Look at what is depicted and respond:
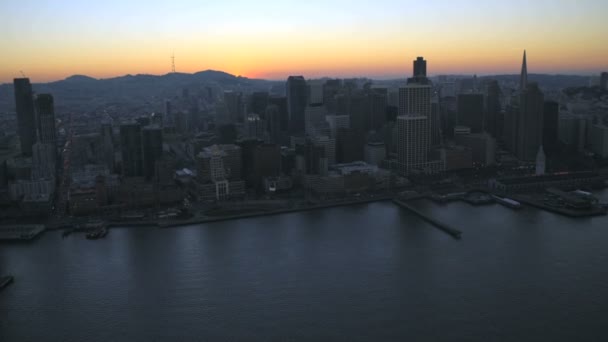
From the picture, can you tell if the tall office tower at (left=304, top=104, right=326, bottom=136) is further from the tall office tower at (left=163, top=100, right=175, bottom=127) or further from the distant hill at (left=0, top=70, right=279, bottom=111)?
the distant hill at (left=0, top=70, right=279, bottom=111)

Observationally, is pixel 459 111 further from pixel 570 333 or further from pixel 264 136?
pixel 570 333

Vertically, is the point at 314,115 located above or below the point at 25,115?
below

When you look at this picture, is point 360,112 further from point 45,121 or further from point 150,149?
point 45,121

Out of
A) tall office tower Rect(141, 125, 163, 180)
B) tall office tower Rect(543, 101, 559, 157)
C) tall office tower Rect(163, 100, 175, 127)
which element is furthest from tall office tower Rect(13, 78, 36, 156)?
tall office tower Rect(543, 101, 559, 157)

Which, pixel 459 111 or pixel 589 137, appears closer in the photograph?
pixel 589 137

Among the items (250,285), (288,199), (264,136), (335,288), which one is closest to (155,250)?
(250,285)

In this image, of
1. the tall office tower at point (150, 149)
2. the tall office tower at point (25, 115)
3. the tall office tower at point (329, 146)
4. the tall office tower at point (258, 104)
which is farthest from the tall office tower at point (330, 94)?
the tall office tower at point (25, 115)

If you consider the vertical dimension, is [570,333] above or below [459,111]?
below

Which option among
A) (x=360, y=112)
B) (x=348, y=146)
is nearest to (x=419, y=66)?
(x=360, y=112)
